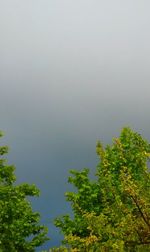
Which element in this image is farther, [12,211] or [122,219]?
[12,211]

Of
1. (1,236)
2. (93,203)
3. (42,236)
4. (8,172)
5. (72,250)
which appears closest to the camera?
(72,250)

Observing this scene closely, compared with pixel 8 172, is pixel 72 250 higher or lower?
lower

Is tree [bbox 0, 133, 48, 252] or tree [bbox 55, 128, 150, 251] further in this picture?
tree [bbox 0, 133, 48, 252]

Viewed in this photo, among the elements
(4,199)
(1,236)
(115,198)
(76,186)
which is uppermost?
(76,186)

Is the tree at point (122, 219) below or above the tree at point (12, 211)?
below

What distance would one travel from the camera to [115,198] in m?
9.59

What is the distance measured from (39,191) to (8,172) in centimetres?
289

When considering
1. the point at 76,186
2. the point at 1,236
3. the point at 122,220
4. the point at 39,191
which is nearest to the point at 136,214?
the point at 122,220

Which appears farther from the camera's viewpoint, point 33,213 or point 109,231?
point 33,213

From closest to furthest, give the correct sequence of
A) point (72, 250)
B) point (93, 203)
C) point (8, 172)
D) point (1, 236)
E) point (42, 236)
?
1. point (72, 250)
2. point (1, 236)
3. point (8, 172)
4. point (93, 203)
5. point (42, 236)

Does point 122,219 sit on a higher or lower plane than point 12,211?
lower

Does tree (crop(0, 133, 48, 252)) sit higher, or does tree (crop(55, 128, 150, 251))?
tree (crop(0, 133, 48, 252))

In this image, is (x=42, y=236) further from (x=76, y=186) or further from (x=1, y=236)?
(x=1, y=236)

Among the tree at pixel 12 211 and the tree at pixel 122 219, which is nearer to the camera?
the tree at pixel 122 219
